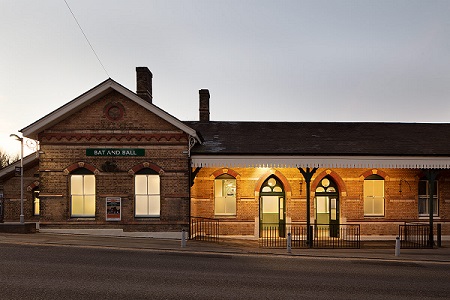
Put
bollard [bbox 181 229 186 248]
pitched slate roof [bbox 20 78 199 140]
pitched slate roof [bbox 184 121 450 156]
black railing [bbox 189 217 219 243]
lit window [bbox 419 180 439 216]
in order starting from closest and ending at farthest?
bollard [bbox 181 229 186 248] → pitched slate roof [bbox 20 78 199 140] → pitched slate roof [bbox 184 121 450 156] → black railing [bbox 189 217 219 243] → lit window [bbox 419 180 439 216]

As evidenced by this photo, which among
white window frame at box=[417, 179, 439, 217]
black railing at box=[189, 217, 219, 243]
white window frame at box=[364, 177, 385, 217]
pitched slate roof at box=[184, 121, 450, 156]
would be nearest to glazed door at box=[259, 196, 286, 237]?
black railing at box=[189, 217, 219, 243]

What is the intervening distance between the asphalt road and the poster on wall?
3.41m

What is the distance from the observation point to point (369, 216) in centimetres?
1938

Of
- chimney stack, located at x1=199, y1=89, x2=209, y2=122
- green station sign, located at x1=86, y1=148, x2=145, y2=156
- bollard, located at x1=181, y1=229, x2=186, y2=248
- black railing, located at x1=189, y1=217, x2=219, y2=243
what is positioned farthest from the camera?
chimney stack, located at x1=199, y1=89, x2=209, y2=122

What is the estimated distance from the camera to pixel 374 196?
1947cm

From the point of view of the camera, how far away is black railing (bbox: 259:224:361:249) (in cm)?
1709

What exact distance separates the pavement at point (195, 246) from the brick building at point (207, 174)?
62 cm

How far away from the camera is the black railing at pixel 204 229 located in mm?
18016

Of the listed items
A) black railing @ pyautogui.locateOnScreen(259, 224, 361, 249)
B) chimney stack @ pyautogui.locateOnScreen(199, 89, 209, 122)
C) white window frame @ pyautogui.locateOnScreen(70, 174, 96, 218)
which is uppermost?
chimney stack @ pyautogui.locateOnScreen(199, 89, 209, 122)

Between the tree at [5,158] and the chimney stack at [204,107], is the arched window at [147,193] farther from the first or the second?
the tree at [5,158]

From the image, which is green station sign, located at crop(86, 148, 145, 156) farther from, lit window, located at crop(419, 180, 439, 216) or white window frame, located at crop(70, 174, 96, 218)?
lit window, located at crop(419, 180, 439, 216)

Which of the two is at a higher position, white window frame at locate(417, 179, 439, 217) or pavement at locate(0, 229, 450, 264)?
white window frame at locate(417, 179, 439, 217)

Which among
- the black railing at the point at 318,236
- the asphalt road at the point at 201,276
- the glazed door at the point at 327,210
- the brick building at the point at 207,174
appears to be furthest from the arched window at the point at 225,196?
the asphalt road at the point at 201,276

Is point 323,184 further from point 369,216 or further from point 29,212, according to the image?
point 29,212
